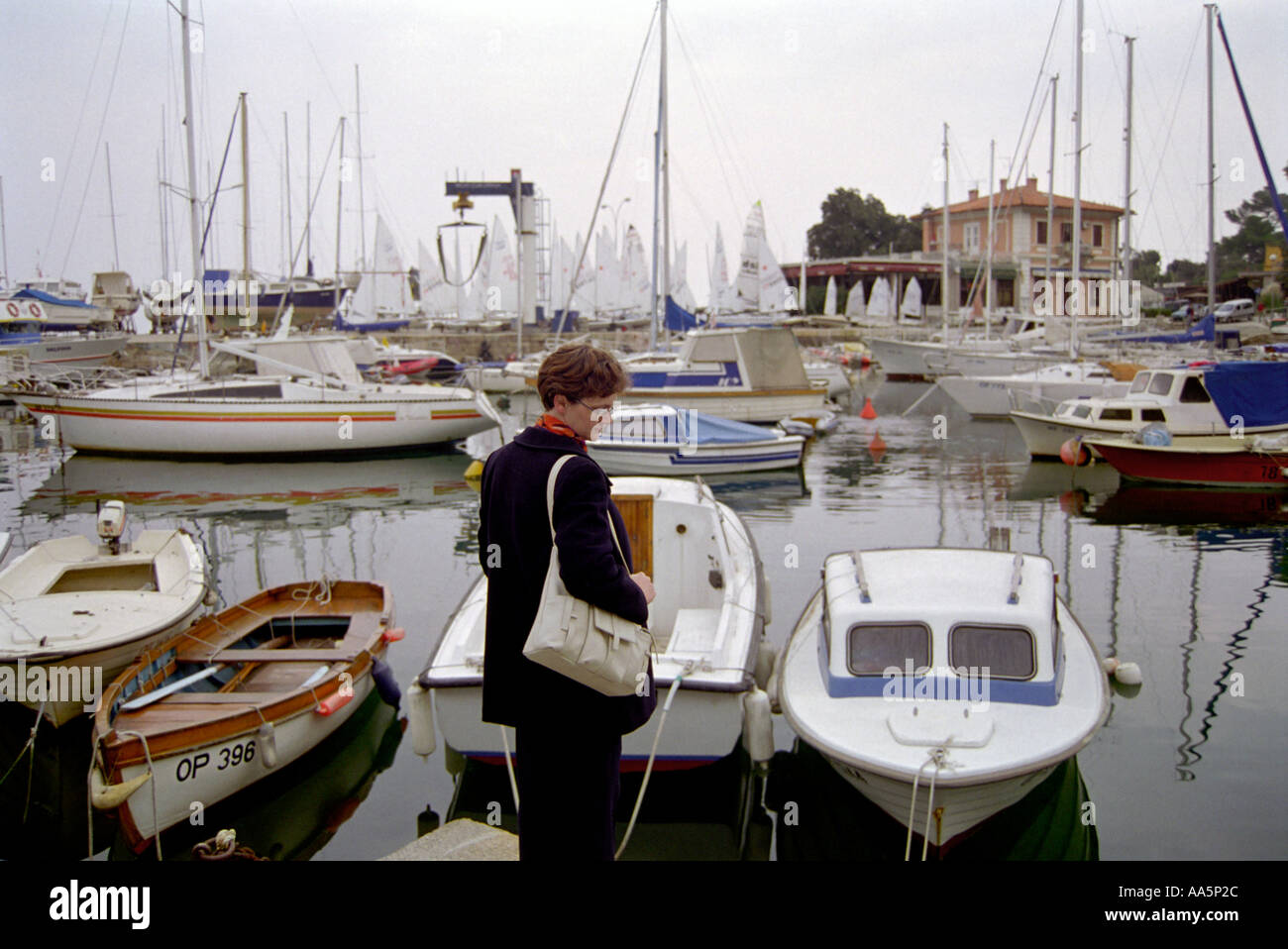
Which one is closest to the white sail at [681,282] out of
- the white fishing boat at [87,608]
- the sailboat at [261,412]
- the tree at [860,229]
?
the tree at [860,229]

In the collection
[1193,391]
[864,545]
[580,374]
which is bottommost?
[864,545]

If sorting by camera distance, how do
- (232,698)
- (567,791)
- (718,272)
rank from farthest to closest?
(718,272) < (232,698) < (567,791)

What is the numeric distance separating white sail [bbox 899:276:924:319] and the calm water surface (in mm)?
31554

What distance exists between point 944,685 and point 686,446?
13978 millimetres

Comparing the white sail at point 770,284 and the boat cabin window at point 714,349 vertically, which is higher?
the white sail at point 770,284

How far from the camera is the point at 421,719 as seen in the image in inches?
269

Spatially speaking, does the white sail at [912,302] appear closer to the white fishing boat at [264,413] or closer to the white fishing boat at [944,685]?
the white fishing boat at [264,413]

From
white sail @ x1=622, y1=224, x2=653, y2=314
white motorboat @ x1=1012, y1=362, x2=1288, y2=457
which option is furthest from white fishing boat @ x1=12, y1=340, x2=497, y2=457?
white sail @ x1=622, y1=224, x2=653, y2=314

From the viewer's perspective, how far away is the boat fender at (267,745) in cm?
648

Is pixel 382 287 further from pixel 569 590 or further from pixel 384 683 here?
pixel 569 590

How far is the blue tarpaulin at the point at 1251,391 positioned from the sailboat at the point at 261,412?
15215 mm

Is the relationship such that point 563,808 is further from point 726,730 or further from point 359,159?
point 359,159

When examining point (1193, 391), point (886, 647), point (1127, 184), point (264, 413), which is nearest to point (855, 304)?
point (1127, 184)
